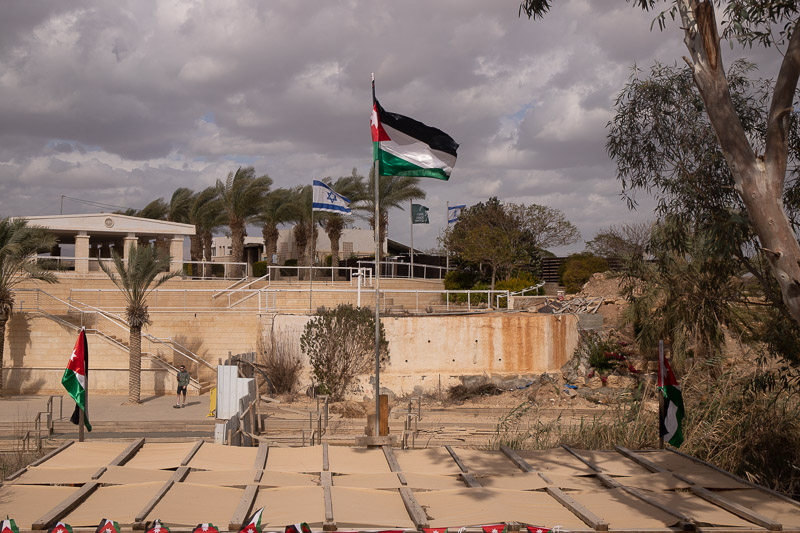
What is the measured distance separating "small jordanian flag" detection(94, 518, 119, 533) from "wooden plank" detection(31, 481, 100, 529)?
0.45 m

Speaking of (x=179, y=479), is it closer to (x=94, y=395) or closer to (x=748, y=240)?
(x=748, y=240)

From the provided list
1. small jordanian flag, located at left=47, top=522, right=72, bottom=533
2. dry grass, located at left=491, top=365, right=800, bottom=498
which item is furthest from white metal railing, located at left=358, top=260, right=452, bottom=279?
small jordanian flag, located at left=47, top=522, right=72, bottom=533

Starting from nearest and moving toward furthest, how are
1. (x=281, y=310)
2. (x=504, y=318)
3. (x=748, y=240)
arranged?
(x=748, y=240)
(x=504, y=318)
(x=281, y=310)

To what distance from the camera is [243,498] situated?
700 cm

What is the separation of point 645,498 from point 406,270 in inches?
1386

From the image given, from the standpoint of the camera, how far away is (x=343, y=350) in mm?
26656

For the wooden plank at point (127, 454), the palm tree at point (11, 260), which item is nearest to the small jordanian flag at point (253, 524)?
the wooden plank at point (127, 454)

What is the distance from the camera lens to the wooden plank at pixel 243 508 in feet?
20.6

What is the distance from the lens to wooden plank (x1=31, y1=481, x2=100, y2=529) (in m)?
6.12

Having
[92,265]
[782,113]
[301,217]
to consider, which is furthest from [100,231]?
[782,113]

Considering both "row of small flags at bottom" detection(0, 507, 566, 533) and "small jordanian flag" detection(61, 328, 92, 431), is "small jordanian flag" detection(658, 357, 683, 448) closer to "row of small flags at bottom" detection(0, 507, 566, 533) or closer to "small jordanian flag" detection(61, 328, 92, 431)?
"row of small flags at bottom" detection(0, 507, 566, 533)

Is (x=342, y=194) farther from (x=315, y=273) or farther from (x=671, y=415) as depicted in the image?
(x=671, y=415)

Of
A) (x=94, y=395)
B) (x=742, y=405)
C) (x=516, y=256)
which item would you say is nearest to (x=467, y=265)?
(x=516, y=256)

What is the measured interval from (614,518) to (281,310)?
83.9 ft
